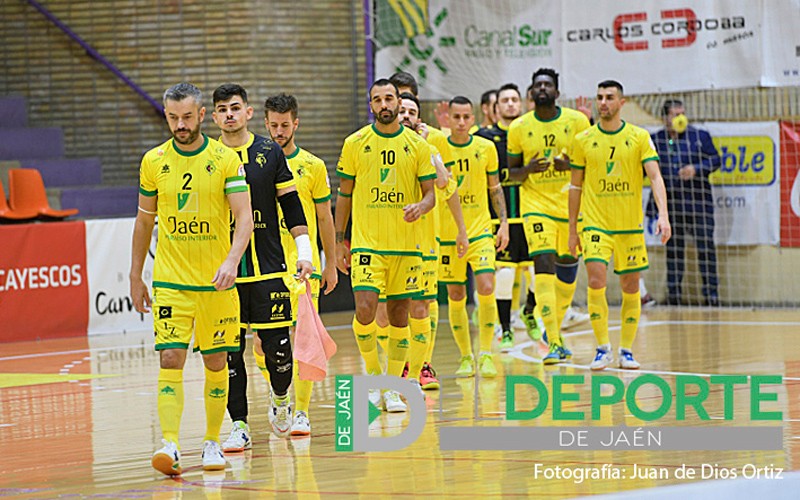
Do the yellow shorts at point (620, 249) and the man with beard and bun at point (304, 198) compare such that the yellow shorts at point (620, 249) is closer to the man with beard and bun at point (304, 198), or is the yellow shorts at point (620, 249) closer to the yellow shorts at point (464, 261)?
the yellow shorts at point (464, 261)

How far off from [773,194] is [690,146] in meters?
1.20

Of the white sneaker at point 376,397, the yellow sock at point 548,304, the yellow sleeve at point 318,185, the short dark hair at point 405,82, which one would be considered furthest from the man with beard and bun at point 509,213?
the yellow sleeve at point 318,185

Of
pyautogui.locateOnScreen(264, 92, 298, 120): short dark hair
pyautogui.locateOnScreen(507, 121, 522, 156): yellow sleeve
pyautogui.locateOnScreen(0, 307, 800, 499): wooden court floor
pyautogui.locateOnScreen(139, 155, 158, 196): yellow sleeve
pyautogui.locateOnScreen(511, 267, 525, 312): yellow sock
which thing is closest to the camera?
pyautogui.locateOnScreen(0, 307, 800, 499): wooden court floor

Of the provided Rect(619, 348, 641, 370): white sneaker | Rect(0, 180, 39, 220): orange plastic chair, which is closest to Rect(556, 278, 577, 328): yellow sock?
Rect(619, 348, 641, 370): white sneaker

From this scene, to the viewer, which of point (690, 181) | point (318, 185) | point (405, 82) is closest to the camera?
point (318, 185)

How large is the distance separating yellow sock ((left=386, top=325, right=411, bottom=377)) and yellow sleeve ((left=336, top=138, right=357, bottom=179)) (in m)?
1.15

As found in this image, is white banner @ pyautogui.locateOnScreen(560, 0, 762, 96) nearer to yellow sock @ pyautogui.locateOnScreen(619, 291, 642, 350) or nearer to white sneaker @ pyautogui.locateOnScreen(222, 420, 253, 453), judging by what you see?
yellow sock @ pyautogui.locateOnScreen(619, 291, 642, 350)

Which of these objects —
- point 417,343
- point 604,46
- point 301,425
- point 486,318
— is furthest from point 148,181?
point 604,46

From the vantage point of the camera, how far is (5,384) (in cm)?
1277

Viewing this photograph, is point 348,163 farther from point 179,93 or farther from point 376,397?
point 179,93

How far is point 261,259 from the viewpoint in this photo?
28.8 ft

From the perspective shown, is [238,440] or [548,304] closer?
[238,440]

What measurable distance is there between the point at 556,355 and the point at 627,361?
0.88 meters

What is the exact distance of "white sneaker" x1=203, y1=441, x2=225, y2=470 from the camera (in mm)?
7871
